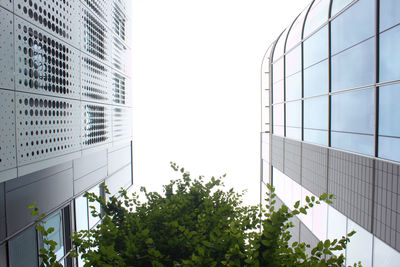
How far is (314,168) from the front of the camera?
34.2 ft

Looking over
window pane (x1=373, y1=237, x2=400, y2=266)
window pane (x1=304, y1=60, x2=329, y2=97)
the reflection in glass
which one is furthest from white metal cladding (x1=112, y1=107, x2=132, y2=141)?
window pane (x1=373, y1=237, x2=400, y2=266)

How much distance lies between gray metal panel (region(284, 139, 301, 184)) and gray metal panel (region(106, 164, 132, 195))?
353 inches

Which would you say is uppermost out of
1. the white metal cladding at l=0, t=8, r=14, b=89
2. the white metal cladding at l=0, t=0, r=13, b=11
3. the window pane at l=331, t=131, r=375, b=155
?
the white metal cladding at l=0, t=0, r=13, b=11

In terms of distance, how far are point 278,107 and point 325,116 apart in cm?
533

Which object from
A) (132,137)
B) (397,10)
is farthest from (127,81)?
(397,10)

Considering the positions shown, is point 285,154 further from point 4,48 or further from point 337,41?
point 4,48

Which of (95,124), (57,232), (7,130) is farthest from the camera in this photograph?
(95,124)

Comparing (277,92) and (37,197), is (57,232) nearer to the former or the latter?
(37,197)

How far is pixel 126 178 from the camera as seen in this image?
16281 millimetres

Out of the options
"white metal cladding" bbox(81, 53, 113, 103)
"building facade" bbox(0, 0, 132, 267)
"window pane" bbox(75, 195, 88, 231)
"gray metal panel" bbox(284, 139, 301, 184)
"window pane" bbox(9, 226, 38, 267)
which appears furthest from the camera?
"gray metal panel" bbox(284, 139, 301, 184)

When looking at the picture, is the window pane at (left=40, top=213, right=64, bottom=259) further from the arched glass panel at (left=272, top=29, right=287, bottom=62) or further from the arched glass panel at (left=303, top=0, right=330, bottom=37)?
the arched glass panel at (left=272, top=29, right=287, bottom=62)

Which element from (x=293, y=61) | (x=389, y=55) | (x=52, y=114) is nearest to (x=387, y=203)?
(x=389, y=55)

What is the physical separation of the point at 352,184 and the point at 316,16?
6977 millimetres

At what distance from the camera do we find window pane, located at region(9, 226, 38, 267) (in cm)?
643
